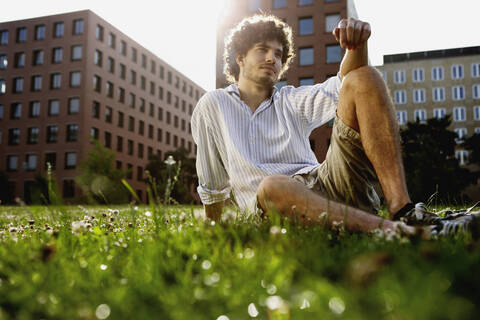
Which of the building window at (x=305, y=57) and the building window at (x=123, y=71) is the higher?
the building window at (x=123, y=71)

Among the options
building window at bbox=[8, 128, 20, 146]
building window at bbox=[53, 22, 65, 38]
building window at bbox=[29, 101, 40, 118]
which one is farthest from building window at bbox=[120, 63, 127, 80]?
building window at bbox=[8, 128, 20, 146]

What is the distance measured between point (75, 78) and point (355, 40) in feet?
198

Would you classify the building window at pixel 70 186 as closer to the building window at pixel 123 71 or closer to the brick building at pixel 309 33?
the building window at pixel 123 71

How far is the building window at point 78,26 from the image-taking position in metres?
58.7

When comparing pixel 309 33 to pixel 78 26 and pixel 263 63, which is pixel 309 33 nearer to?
pixel 78 26

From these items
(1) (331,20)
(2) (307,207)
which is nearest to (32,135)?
(1) (331,20)

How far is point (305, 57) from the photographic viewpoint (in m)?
48.3

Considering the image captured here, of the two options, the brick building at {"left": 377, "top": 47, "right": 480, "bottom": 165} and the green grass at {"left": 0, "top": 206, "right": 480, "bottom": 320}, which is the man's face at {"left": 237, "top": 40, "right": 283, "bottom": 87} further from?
the brick building at {"left": 377, "top": 47, "right": 480, "bottom": 165}

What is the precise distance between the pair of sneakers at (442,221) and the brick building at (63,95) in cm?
5712

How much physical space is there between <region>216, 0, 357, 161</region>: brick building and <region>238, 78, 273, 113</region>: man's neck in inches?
1670

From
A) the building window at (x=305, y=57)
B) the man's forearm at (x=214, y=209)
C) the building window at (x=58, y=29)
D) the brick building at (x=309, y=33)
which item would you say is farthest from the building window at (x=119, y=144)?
the man's forearm at (x=214, y=209)

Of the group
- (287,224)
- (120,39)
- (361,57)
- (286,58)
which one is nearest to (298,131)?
(361,57)

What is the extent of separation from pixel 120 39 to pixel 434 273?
2698 inches

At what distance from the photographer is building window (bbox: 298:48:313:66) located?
157ft
